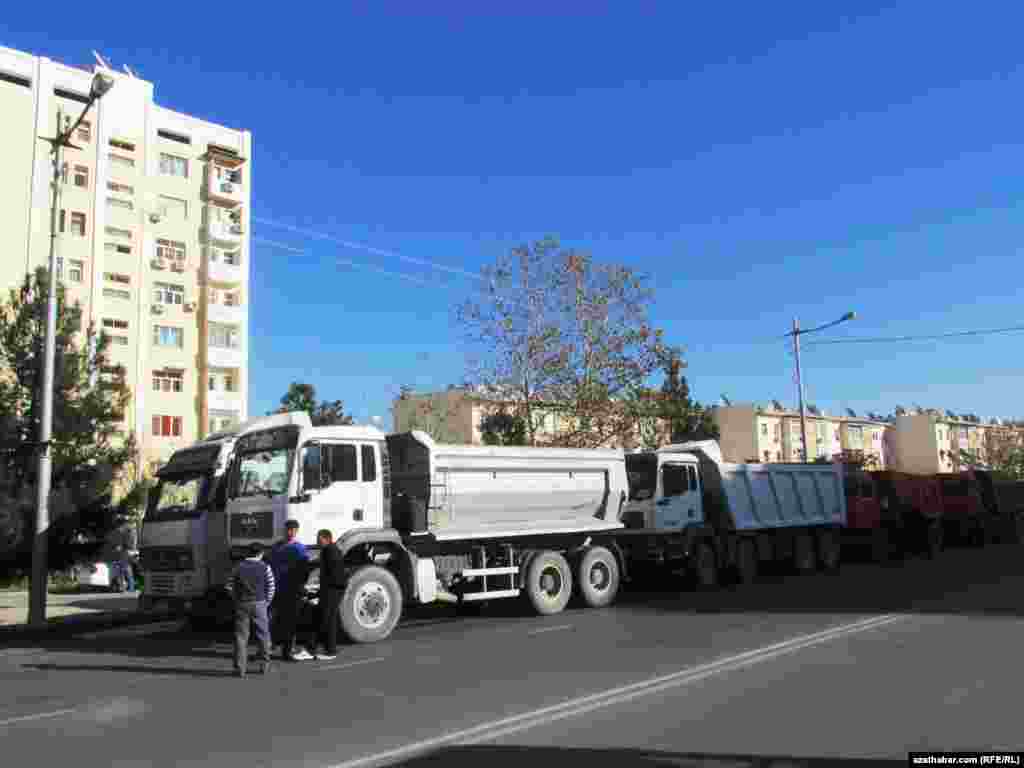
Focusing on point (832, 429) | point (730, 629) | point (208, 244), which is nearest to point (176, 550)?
point (730, 629)

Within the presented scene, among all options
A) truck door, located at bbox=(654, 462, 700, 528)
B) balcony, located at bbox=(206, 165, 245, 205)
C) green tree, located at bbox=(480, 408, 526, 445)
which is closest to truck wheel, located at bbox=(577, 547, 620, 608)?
truck door, located at bbox=(654, 462, 700, 528)

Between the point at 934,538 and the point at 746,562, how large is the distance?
11.3 metres

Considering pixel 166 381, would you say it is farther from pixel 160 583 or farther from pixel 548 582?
pixel 548 582

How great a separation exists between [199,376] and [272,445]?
3769 cm

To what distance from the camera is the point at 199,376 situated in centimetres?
4725

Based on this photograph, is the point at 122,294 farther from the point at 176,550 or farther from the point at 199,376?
the point at 176,550

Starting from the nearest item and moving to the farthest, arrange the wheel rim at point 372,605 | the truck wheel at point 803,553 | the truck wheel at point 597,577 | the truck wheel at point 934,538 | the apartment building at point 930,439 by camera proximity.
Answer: the wheel rim at point 372,605, the truck wheel at point 597,577, the truck wheel at point 803,553, the truck wheel at point 934,538, the apartment building at point 930,439

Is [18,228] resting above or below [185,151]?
below

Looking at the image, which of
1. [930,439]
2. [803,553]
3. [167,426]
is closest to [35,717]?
[803,553]

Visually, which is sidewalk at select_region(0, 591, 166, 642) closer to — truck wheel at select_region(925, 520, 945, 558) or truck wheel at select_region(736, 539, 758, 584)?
truck wheel at select_region(736, 539, 758, 584)

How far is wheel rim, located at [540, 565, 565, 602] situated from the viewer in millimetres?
14273

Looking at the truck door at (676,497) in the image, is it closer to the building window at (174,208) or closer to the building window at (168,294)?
the building window at (168,294)

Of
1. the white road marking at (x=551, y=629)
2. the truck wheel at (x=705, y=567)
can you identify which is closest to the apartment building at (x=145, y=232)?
the truck wheel at (x=705, y=567)

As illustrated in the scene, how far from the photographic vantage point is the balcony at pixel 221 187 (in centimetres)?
4884
